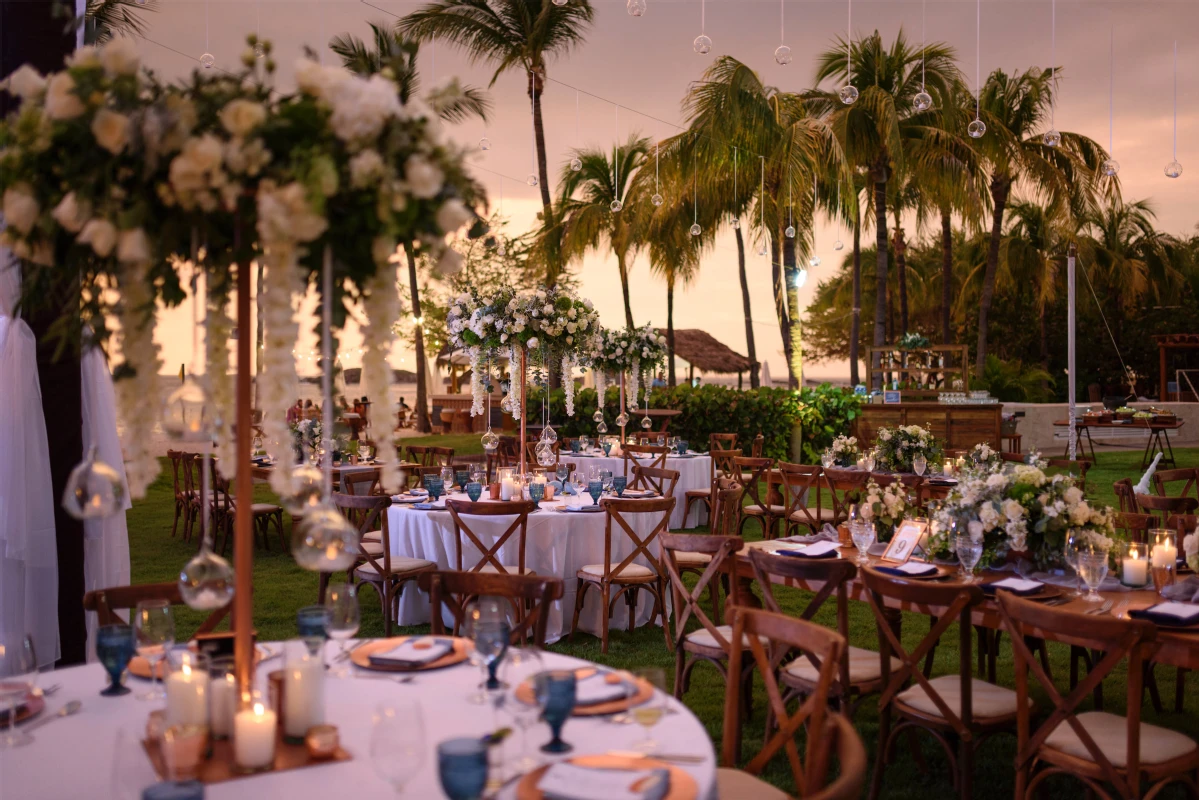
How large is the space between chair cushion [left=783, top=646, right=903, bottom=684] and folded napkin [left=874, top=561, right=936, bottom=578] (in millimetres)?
365

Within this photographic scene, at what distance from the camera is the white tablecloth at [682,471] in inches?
382

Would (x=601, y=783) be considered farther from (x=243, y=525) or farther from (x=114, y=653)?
(x=114, y=653)

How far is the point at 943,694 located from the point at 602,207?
619 inches

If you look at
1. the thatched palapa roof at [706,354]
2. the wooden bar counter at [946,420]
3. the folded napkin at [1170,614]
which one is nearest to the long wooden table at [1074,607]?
the folded napkin at [1170,614]

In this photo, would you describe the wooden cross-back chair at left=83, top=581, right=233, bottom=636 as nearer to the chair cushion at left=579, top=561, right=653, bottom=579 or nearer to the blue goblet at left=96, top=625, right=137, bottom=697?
the blue goblet at left=96, top=625, right=137, bottom=697

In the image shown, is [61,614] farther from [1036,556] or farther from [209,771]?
[1036,556]

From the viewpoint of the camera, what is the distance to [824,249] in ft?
60.1

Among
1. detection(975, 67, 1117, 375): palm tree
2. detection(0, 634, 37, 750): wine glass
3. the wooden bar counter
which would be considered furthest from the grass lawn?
detection(975, 67, 1117, 375): palm tree

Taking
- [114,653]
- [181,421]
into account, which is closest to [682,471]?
[114,653]

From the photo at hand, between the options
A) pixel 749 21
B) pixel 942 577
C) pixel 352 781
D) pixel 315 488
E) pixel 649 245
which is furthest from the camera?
pixel 649 245

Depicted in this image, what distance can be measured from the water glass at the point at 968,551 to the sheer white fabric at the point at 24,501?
4.04 meters

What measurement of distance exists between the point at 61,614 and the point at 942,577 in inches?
158

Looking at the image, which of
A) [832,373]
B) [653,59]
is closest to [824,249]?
[653,59]

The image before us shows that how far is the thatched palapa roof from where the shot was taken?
97.8 feet
